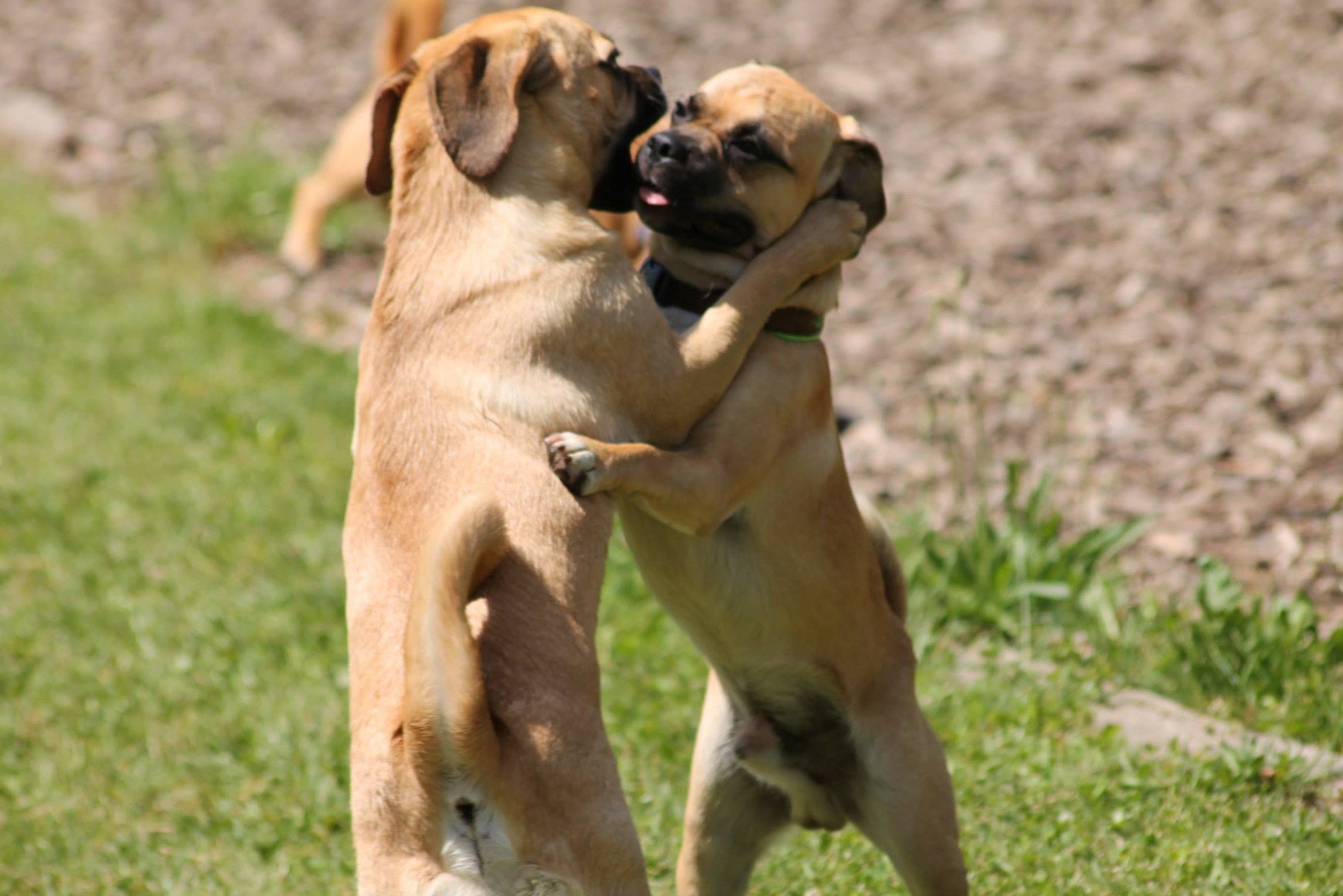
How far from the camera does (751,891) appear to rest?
432cm

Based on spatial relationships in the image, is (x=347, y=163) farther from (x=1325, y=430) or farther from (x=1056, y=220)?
(x=1325, y=430)

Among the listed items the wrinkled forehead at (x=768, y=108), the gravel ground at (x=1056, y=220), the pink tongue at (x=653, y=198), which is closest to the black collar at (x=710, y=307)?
the pink tongue at (x=653, y=198)

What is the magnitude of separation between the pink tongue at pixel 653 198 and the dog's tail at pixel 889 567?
3.54 feet

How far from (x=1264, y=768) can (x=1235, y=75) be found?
179 inches

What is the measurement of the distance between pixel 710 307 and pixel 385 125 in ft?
3.09

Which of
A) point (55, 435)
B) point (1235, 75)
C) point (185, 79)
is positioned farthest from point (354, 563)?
point (185, 79)

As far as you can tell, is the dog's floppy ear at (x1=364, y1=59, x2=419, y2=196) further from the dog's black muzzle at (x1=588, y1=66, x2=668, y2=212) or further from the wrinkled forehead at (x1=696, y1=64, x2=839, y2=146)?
the wrinkled forehead at (x1=696, y1=64, x2=839, y2=146)

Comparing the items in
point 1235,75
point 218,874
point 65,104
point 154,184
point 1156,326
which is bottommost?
point 218,874

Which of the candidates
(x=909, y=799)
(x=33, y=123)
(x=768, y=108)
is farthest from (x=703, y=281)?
(x=33, y=123)

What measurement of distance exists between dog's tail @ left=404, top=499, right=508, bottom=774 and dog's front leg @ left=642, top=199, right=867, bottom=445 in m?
0.79

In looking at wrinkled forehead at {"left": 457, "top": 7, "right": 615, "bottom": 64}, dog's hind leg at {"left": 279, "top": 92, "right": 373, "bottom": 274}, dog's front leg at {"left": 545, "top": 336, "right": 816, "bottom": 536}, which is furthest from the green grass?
wrinkled forehead at {"left": 457, "top": 7, "right": 615, "bottom": 64}

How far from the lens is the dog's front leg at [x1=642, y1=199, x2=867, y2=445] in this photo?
11.5 ft

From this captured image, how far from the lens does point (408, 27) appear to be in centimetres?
757

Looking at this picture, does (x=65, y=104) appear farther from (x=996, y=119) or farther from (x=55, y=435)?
(x=996, y=119)
